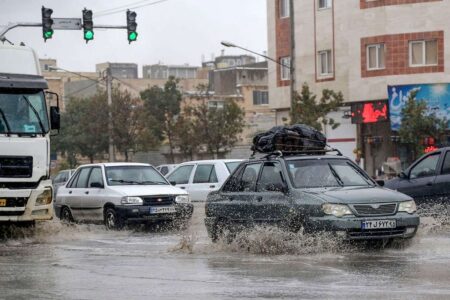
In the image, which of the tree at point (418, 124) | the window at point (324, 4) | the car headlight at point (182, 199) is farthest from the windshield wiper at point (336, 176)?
the window at point (324, 4)

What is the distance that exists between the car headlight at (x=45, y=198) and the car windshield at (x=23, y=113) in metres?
1.10

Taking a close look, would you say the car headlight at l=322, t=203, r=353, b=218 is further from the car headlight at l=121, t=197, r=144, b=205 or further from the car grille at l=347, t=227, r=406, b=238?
the car headlight at l=121, t=197, r=144, b=205

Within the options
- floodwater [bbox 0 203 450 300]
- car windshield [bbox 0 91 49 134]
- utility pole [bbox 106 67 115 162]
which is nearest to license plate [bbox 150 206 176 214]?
floodwater [bbox 0 203 450 300]

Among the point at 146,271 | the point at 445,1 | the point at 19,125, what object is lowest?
the point at 146,271

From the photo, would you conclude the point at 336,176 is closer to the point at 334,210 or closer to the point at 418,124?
the point at 334,210

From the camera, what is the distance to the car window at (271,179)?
48.9 feet

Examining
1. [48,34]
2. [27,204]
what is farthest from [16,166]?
[48,34]

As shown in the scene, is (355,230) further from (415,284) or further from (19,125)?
(19,125)

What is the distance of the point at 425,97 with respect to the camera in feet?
140

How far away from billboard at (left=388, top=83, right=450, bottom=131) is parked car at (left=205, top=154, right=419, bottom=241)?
27.6 m

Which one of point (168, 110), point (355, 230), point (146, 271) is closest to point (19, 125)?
point (146, 271)

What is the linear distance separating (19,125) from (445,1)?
28487 millimetres

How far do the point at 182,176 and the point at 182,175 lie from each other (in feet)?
0.09

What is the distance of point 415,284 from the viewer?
35.8 feet
